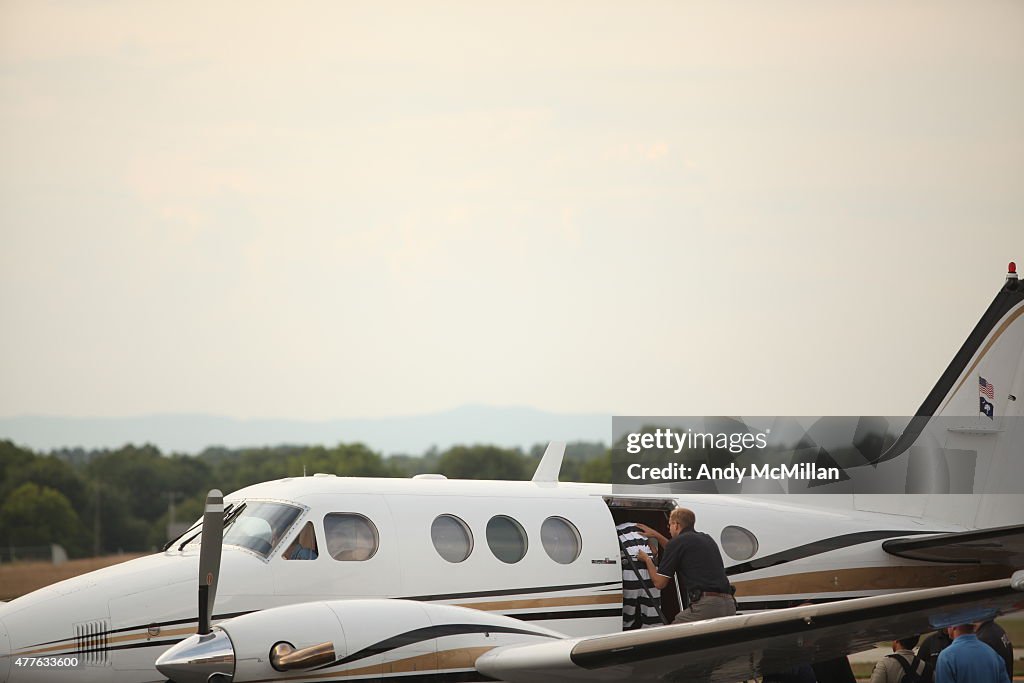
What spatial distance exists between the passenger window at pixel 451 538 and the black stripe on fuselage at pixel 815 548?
2746 millimetres

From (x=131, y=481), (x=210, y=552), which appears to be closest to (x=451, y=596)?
(x=210, y=552)

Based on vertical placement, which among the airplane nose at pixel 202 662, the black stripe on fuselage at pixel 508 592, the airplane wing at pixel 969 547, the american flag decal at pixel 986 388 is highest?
the american flag decal at pixel 986 388

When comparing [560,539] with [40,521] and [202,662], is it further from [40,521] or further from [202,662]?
[40,521]

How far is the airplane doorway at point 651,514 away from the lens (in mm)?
12273

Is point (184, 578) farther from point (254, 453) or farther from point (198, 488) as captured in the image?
point (254, 453)

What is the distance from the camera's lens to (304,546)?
10633mm

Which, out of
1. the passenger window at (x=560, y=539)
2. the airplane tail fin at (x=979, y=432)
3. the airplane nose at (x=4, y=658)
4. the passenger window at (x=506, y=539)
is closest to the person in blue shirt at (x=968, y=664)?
the passenger window at (x=560, y=539)

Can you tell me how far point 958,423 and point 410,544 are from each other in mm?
7098

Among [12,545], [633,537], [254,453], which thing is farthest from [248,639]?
[254,453]

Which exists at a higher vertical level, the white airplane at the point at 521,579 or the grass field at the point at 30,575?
the white airplane at the point at 521,579

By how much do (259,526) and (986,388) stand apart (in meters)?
8.59

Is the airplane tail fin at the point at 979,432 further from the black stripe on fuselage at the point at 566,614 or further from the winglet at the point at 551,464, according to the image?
the black stripe on fuselage at the point at 566,614

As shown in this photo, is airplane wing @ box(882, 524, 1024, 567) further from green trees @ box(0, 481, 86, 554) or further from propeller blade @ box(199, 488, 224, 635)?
green trees @ box(0, 481, 86, 554)

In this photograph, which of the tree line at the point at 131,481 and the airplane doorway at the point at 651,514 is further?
the tree line at the point at 131,481
